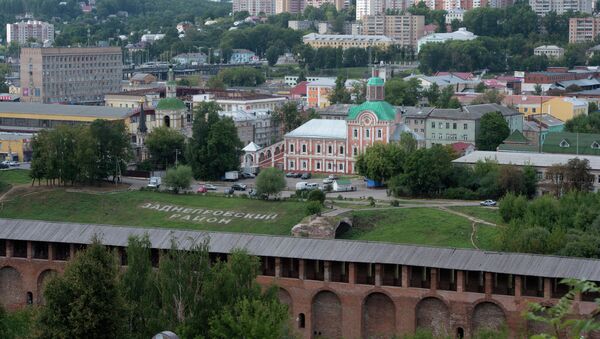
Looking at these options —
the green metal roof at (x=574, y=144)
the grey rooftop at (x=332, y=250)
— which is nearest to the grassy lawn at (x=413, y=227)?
the grey rooftop at (x=332, y=250)

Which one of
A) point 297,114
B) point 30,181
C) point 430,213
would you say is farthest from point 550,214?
point 297,114

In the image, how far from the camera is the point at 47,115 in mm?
79750

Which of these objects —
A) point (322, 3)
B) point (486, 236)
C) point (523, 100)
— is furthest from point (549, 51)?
point (486, 236)

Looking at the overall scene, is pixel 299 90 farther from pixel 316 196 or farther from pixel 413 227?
pixel 413 227

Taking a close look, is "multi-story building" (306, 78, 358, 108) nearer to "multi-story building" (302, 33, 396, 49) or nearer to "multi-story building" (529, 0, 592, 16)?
"multi-story building" (302, 33, 396, 49)

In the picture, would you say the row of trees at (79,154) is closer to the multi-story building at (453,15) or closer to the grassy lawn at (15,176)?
the grassy lawn at (15,176)

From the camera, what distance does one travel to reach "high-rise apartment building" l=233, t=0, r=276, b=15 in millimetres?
196625

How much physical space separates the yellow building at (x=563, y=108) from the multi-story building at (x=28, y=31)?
88395 mm

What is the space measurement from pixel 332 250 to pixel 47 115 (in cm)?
4552

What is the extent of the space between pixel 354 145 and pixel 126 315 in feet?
127

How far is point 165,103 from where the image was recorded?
73562 millimetres

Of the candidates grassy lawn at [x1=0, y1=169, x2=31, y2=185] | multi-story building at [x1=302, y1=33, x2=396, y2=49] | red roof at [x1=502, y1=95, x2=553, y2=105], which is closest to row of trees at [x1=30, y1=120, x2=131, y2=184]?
grassy lawn at [x1=0, y1=169, x2=31, y2=185]

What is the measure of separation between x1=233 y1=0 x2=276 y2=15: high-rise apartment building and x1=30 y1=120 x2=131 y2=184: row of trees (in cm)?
13383

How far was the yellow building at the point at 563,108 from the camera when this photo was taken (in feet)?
279
